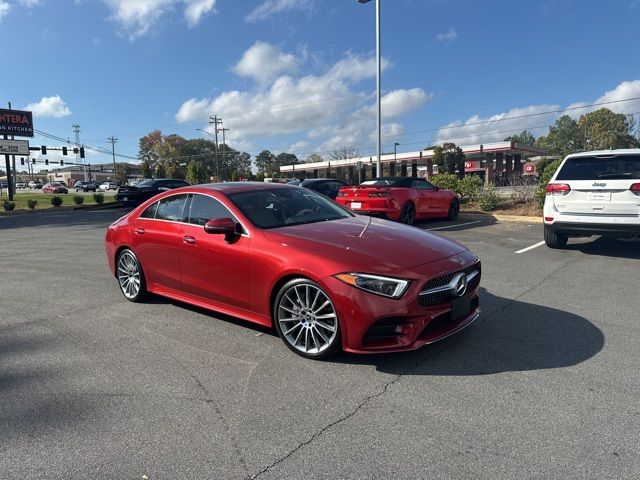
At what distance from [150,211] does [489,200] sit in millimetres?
12005

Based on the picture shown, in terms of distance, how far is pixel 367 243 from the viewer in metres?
3.95

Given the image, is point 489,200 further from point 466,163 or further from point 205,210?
point 466,163

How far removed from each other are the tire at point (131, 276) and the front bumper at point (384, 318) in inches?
115

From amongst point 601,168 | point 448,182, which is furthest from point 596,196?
point 448,182

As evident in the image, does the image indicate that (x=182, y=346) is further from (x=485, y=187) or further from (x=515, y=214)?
(x=485, y=187)

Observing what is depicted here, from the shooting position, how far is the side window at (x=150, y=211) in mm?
5531

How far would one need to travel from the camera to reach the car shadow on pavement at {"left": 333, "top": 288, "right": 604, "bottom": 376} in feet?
12.0

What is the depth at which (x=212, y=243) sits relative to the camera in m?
4.54

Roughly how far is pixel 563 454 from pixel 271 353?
2.30 meters

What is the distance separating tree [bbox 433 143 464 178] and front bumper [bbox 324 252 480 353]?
48642 millimetres

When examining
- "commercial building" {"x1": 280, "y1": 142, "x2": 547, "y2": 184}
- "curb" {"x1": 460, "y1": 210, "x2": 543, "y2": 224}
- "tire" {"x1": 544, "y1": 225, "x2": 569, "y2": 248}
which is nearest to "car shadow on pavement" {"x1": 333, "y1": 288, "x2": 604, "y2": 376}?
"tire" {"x1": 544, "y1": 225, "x2": 569, "y2": 248}

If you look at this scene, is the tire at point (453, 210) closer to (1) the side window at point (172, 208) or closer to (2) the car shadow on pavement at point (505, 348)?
(2) the car shadow on pavement at point (505, 348)

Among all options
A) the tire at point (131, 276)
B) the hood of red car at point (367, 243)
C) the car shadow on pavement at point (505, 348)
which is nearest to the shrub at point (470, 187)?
the car shadow on pavement at point (505, 348)

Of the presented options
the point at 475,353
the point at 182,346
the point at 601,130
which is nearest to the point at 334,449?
the point at 475,353
